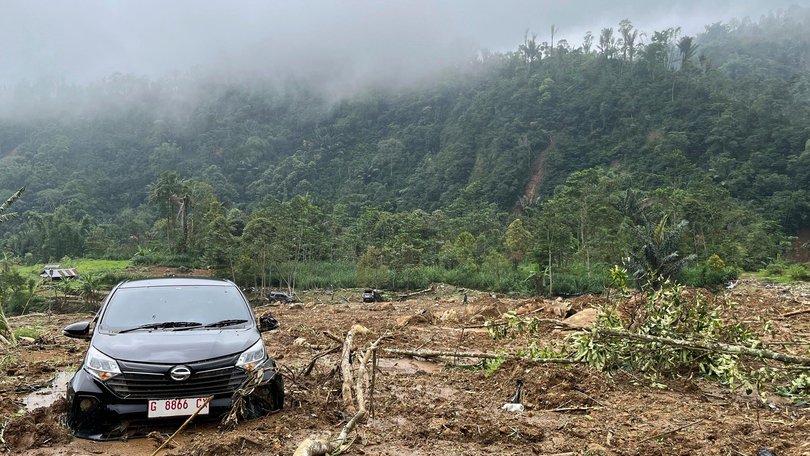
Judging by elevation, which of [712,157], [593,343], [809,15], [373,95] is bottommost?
[593,343]

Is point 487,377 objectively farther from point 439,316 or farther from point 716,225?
point 716,225

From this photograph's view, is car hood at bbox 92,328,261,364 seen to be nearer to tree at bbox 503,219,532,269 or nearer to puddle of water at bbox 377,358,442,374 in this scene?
puddle of water at bbox 377,358,442,374

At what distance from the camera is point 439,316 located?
1487 centimetres

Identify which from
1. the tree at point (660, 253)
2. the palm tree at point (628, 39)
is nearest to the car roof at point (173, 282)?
the tree at point (660, 253)

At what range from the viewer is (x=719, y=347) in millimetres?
5395

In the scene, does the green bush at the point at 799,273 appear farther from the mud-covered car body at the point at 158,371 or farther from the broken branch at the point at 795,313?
the mud-covered car body at the point at 158,371

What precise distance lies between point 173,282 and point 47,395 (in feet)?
7.20

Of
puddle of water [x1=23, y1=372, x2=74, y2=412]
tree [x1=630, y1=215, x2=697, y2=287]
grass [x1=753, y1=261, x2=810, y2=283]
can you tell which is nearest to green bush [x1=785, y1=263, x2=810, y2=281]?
grass [x1=753, y1=261, x2=810, y2=283]

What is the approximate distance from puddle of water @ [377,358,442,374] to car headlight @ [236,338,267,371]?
3.27m

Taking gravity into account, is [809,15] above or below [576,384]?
above

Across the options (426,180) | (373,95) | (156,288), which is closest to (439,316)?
(156,288)

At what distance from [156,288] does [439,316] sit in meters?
10.1

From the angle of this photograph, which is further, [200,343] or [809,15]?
[809,15]

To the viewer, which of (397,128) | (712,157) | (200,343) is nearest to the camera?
(200,343)
